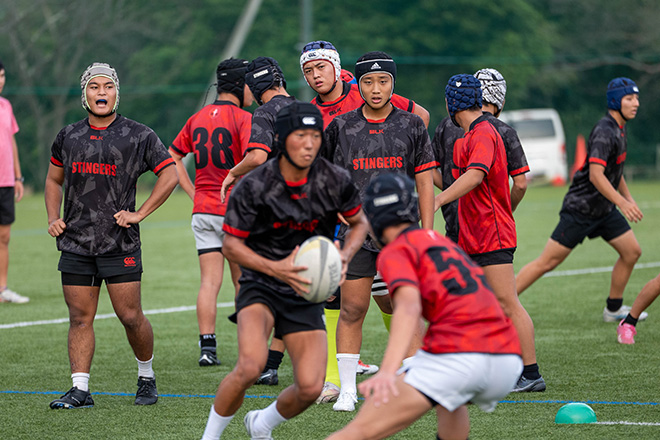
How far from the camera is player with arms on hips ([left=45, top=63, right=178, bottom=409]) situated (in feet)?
22.5

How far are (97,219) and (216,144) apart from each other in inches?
69.9

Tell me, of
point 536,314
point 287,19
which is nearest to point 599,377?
point 536,314

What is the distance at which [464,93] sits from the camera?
23.2 ft

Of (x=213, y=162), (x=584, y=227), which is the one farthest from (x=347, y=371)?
(x=584, y=227)

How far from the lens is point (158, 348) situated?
29.8ft

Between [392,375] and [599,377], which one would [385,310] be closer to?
[599,377]

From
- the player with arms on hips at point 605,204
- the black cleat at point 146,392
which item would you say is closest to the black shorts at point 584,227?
the player with arms on hips at point 605,204

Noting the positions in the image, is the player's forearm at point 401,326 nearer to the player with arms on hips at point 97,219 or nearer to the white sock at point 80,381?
the player with arms on hips at point 97,219

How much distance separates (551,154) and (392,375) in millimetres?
30322

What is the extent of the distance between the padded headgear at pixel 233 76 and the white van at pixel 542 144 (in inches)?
1003

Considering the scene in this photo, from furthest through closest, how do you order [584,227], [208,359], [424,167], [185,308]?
[185,308], [584,227], [208,359], [424,167]

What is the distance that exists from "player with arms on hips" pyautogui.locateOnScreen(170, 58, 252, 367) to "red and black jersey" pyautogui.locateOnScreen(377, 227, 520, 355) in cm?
401

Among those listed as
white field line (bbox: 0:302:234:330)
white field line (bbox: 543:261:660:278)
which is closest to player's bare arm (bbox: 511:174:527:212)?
white field line (bbox: 0:302:234:330)

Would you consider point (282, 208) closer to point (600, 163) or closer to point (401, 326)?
point (401, 326)
